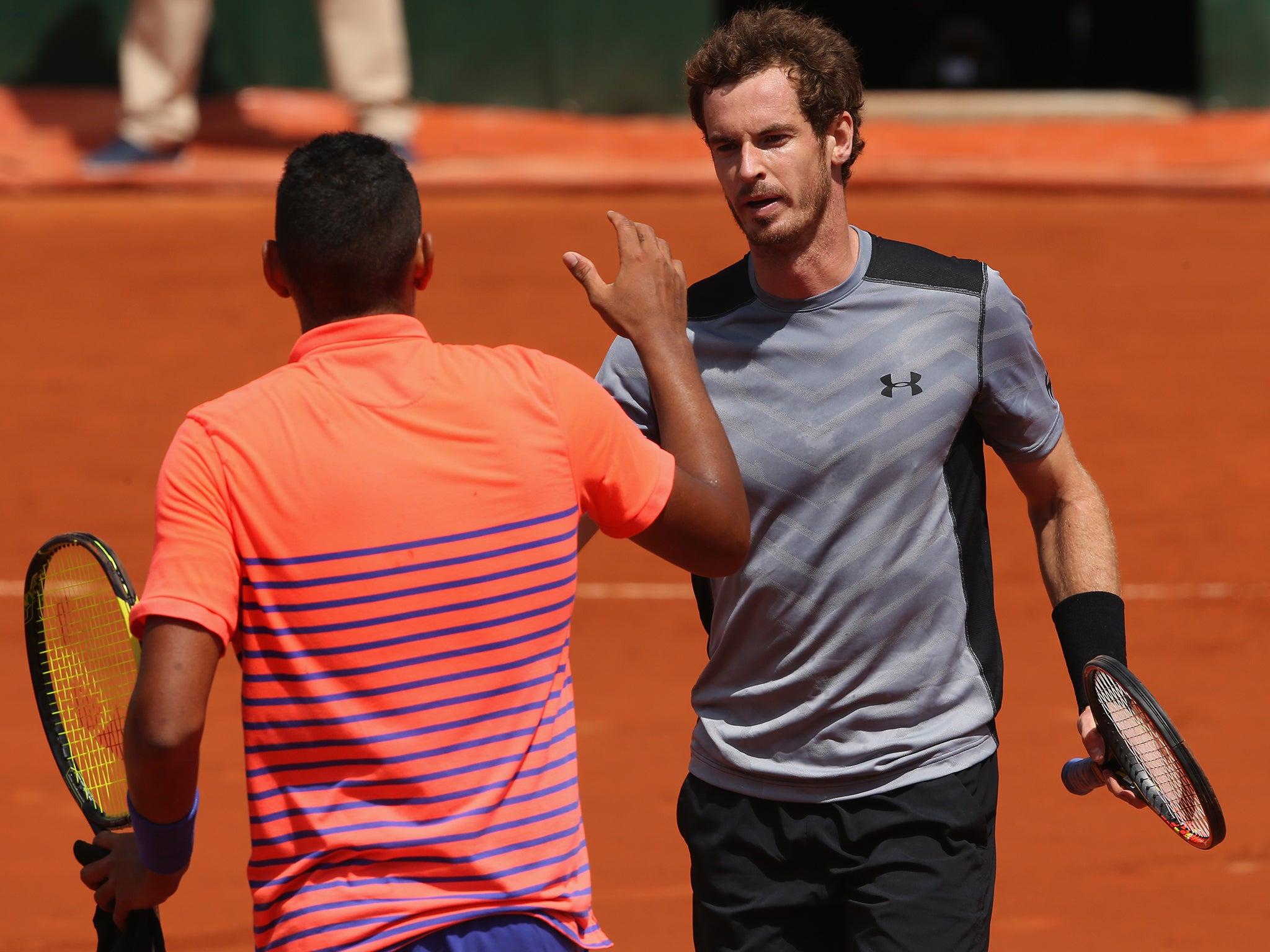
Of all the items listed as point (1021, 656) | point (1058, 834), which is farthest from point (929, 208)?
point (1058, 834)

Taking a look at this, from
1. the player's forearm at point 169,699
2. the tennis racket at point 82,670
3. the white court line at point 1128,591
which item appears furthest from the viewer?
the white court line at point 1128,591

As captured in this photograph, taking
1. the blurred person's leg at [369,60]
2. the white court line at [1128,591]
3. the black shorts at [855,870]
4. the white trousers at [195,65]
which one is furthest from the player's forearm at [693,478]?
the blurred person's leg at [369,60]

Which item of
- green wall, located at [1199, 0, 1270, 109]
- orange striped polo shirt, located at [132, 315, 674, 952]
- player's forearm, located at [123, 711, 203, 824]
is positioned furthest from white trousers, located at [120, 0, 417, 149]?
player's forearm, located at [123, 711, 203, 824]

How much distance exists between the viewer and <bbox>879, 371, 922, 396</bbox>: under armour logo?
3342mm

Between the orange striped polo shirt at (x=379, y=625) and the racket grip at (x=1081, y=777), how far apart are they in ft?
4.11

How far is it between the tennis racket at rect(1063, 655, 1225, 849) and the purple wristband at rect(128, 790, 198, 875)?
1.66 metres

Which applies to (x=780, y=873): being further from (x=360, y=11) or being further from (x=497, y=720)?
(x=360, y=11)

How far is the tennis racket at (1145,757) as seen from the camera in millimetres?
3059

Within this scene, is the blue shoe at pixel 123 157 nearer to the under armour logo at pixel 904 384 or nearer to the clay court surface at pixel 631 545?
the clay court surface at pixel 631 545

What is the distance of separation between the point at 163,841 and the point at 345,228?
94 centimetres

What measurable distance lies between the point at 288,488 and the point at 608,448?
49 centimetres

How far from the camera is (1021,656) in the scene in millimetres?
7703

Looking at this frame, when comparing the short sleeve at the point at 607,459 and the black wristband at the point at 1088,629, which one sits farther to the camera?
the black wristband at the point at 1088,629

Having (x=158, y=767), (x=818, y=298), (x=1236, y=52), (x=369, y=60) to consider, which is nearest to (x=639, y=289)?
(x=818, y=298)
